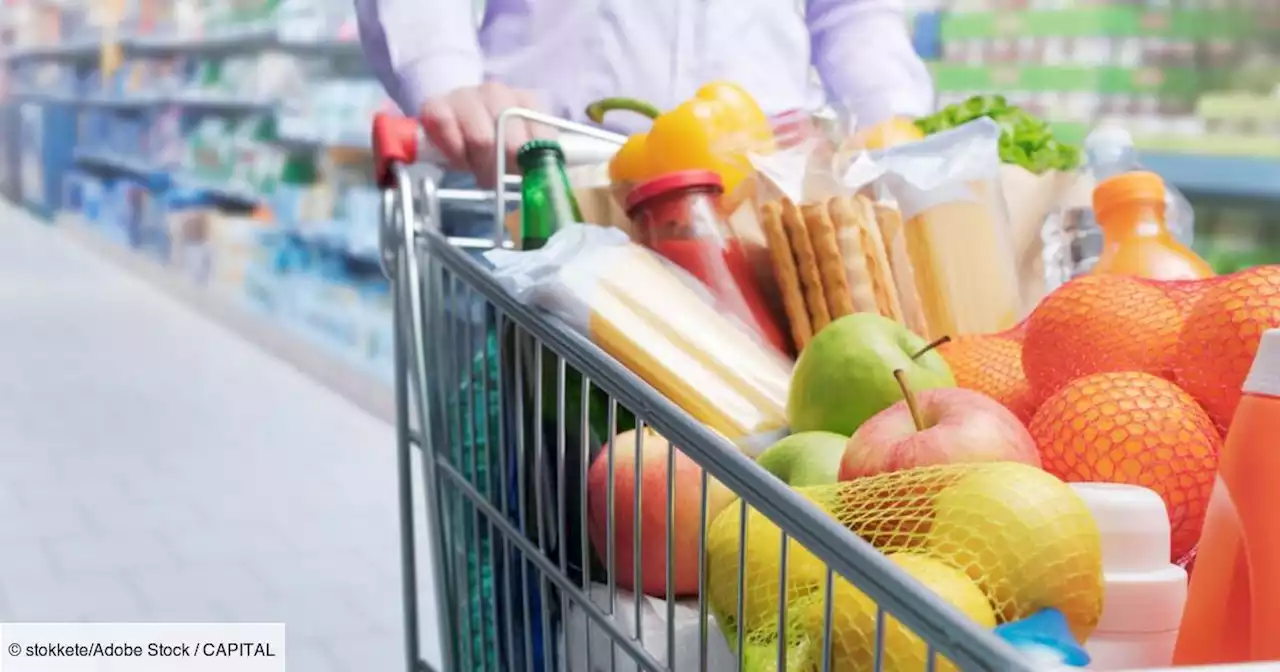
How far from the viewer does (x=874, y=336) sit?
0.94 meters

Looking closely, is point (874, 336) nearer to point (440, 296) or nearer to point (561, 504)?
point (561, 504)

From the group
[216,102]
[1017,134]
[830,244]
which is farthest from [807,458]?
[216,102]

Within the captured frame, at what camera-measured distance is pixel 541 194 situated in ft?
3.85

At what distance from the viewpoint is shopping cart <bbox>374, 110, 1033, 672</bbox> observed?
0.78 meters

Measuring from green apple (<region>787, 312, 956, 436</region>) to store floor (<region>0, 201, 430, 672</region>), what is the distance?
1620mm

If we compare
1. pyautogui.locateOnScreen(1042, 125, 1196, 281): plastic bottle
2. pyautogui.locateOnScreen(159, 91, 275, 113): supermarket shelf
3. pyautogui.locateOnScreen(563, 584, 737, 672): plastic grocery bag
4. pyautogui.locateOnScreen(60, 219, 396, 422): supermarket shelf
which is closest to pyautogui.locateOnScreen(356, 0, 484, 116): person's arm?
pyautogui.locateOnScreen(1042, 125, 1196, 281): plastic bottle

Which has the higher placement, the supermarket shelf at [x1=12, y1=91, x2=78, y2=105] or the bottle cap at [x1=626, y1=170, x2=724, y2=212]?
the bottle cap at [x1=626, y1=170, x2=724, y2=212]

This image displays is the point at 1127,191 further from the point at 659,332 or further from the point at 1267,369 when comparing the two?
the point at 1267,369

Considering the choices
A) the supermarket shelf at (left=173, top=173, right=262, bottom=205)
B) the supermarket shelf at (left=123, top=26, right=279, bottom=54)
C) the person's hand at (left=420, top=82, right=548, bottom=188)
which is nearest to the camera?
the person's hand at (left=420, top=82, right=548, bottom=188)

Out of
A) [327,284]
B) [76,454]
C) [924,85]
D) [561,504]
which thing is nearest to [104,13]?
[327,284]

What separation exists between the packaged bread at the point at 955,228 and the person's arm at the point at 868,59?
0.39 metres

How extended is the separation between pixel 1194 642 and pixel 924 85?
1.15m

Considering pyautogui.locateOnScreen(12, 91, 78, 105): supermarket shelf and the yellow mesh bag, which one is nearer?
the yellow mesh bag

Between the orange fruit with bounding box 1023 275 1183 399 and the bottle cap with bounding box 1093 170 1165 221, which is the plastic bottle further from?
the orange fruit with bounding box 1023 275 1183 399
